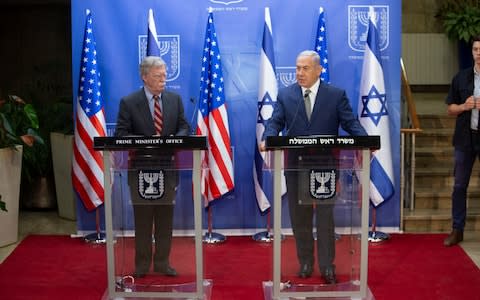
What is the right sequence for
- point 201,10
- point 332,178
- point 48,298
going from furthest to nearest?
point 201,10 < point 48,298 < point 332,178

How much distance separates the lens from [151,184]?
446cm

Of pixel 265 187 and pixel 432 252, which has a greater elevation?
pixel 265 187

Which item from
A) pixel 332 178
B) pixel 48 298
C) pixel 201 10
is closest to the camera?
pixel 332 178

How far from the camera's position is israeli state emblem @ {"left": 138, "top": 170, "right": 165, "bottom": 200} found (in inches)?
175

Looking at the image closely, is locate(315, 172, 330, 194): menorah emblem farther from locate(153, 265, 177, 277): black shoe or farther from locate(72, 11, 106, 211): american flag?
locate(72, 11, 106, 211): american flag

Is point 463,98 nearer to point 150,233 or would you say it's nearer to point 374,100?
point 374,100

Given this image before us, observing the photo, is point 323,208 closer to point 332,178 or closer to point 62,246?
point 332,178

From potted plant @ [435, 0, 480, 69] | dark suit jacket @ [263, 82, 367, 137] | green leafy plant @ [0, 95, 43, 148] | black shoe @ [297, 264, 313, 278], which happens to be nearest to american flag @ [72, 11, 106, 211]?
green leafy plant @ [0, 95, 43, 148]

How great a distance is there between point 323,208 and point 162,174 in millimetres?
1021

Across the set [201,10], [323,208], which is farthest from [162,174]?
[201,10]

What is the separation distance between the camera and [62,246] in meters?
6.32

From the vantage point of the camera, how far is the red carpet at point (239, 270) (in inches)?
196

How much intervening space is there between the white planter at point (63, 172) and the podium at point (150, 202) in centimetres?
263

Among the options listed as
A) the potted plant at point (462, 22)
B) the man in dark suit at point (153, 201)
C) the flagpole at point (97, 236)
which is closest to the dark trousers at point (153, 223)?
the man in dark suit at point (153, 201)
